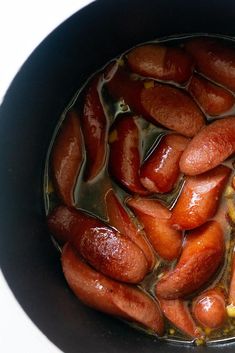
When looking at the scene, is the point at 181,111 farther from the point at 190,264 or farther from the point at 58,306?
the point at 58,306

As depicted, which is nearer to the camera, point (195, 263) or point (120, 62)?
point (195, 263)

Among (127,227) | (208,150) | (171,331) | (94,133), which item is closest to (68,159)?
(94,133)

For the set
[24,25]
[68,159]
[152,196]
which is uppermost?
[24,25]

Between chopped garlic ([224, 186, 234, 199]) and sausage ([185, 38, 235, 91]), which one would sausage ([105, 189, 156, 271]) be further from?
sausage ([185, 38, 235, 91])

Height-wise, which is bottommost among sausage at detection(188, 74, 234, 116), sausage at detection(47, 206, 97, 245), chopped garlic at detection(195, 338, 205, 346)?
chopped garlic at detection(195, 338, 205, 346)

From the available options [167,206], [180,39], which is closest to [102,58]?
[180,39]

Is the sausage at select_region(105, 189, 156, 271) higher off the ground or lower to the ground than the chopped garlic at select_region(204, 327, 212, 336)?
higher

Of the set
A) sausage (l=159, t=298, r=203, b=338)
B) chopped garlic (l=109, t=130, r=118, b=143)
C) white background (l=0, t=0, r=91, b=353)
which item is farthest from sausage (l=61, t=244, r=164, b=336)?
chopped garlic (l=109, t=130, r=118, b=143)

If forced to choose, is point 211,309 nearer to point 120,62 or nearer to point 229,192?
point 229,192
